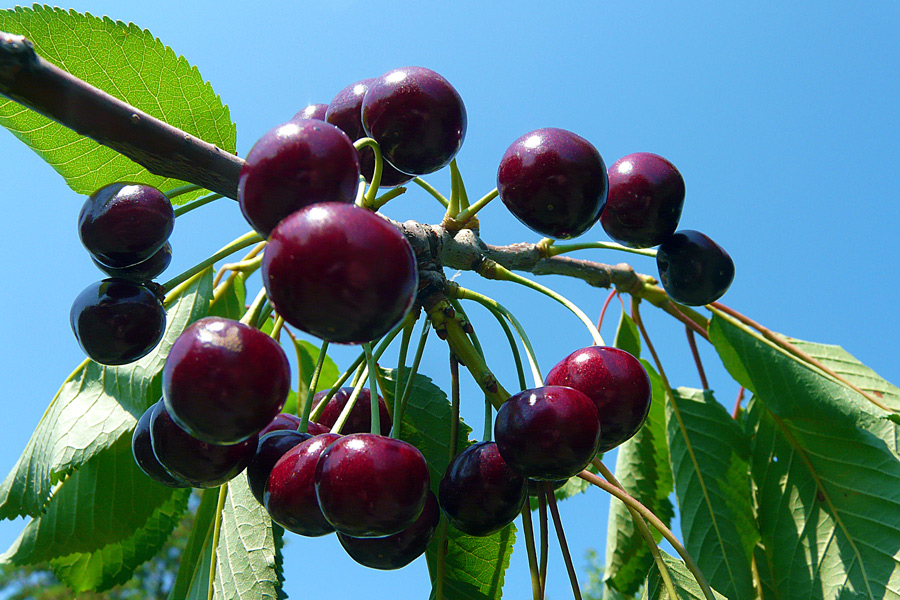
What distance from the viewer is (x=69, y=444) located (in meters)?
1.44

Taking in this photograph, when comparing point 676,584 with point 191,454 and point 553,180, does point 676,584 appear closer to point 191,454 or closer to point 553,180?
point 553,180

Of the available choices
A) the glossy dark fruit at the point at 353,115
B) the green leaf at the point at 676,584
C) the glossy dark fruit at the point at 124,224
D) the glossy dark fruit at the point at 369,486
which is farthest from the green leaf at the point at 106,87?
the green leaf at the point at 676,584

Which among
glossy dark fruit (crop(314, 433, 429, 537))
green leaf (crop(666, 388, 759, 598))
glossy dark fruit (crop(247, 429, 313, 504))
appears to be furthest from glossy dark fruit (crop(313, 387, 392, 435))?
green leaf (crop(666, 388, 759, 598))

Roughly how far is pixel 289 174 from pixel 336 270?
0.56 feet

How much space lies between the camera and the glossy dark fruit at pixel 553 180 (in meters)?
1.06

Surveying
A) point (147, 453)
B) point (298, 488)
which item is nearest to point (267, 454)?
point (298, 488)

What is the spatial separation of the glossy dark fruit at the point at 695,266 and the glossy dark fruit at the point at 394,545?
0.72m

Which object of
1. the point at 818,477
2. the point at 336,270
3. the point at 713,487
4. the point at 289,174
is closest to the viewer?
the point at 336,270

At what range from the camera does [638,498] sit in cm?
204

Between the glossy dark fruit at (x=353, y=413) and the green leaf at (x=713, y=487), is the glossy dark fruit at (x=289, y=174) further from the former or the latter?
the green leaf at (x=713, y=487)

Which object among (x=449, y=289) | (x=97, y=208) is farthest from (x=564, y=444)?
(x=97, y=208)

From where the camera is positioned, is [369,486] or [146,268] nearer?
[369,486]

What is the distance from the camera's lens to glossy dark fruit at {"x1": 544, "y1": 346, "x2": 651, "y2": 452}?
41.8 inches

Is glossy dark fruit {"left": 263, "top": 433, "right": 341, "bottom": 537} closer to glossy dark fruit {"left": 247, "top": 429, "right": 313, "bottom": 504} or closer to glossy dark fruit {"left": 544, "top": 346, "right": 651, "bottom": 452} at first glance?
glossy dark fruit {"left": 247, "top": 429, "right": 313, "bottom": 504}
